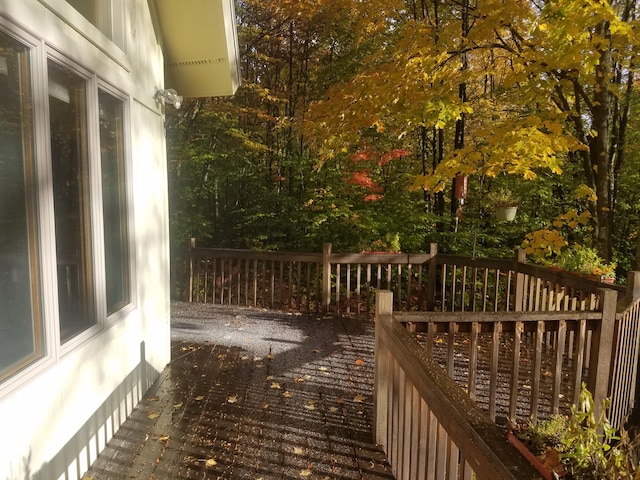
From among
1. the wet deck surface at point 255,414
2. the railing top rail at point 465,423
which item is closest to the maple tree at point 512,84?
the wet deck surface at point 255,414

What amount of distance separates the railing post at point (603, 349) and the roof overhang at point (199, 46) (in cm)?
403

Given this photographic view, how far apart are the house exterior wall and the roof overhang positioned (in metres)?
0.26

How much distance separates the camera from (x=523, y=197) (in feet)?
29.7

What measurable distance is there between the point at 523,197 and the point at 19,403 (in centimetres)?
958

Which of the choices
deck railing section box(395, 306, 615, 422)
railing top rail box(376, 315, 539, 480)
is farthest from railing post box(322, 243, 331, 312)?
railing top rail box(376, 315, 539, 480)

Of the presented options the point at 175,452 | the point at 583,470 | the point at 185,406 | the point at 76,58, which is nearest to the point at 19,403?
the point at 175,452

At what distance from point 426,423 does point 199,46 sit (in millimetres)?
4053

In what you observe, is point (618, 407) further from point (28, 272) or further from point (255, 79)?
point (255, 79)

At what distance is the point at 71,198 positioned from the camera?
7.95 ft

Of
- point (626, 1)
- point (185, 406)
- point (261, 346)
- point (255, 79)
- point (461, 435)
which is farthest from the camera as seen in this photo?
point (255, 79)

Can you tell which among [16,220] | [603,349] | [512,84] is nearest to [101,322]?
[16,220]

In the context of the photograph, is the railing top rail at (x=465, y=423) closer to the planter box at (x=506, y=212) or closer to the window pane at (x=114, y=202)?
the window pane at (x=114, y=202)

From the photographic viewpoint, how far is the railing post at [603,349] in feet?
9.35

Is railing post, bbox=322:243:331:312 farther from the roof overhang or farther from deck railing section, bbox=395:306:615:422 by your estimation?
deck railing section, bbox=395:306:615:422
